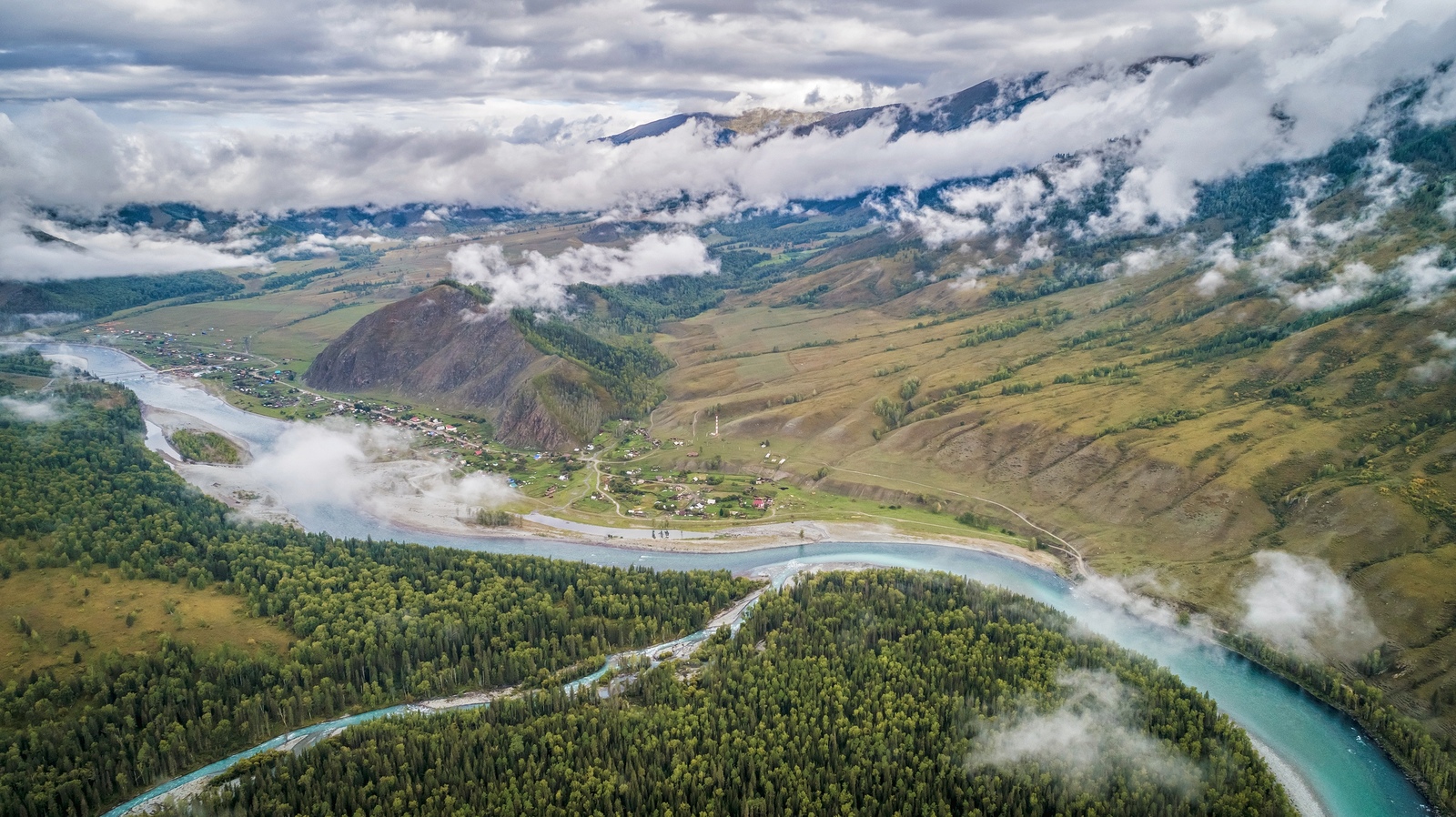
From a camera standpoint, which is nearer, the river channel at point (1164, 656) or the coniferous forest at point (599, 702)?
the coniferous forest at point (599, 702)

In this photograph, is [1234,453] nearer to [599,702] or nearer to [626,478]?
[626,478]

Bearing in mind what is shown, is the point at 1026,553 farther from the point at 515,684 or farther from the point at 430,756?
the point at 430,756

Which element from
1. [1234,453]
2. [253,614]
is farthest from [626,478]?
[1234,453]

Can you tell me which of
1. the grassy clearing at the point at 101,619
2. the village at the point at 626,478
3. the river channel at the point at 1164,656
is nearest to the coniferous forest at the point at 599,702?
the grassy clearing at the point at 101,619

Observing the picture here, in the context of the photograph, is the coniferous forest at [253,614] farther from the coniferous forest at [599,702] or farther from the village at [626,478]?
the village at [626,478]

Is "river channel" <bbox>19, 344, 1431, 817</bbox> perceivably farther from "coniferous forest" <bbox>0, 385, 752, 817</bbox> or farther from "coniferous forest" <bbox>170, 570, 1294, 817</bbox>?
"coniferous forest" <bbox>170, 570, 1294, 817</bbox>

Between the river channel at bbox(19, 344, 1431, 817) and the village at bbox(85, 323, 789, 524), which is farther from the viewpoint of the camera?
the village at bbox(85, 323, 789, 524)

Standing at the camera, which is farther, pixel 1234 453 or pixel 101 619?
pixel 1234 453

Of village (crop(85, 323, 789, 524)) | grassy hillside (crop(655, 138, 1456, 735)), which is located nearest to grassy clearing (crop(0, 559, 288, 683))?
village (crop(85, 323, 789, 524))

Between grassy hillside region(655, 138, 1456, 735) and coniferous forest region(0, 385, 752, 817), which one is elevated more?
grassy hillside region(655, 138, 1456, 735)
